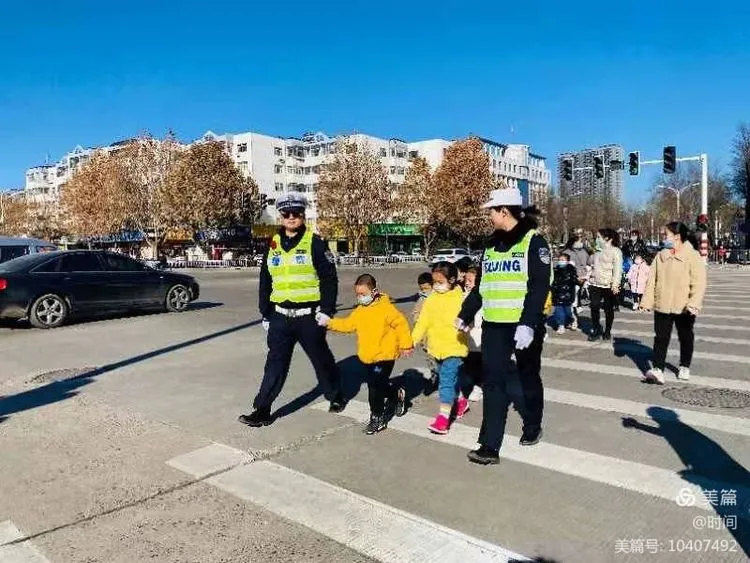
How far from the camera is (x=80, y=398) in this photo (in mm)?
6316

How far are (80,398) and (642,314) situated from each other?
36.6 ft

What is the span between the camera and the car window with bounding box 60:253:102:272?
12445mm

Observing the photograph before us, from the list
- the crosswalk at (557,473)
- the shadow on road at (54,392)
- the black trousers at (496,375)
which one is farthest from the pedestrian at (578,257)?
the shadow on road at (54,392)

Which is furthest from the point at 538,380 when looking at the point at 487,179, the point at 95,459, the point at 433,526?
the point at 487,179

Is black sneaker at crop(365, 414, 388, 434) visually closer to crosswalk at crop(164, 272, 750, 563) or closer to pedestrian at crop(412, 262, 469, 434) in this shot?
crosswalk at crop(164, 272, 750, 563)

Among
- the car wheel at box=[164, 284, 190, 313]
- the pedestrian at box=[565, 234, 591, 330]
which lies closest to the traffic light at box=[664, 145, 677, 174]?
the pedestrian at box=[565, 234, 591, 330]

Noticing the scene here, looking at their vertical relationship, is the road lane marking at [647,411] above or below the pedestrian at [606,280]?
below

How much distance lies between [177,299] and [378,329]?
10752 mm

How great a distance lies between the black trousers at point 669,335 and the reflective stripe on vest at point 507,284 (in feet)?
10.5

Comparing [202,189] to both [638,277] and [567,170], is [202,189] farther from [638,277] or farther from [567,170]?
[638,277]

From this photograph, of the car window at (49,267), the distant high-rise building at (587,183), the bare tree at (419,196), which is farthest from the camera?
the distant high-rise building at (587,183)

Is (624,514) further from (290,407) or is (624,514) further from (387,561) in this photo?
(290,407)

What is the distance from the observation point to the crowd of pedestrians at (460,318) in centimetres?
431

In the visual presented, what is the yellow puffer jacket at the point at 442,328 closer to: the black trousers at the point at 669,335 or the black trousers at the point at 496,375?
the black trousers at the point at 496,375
